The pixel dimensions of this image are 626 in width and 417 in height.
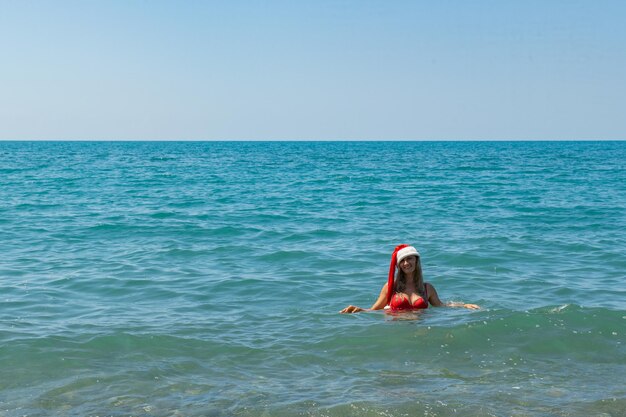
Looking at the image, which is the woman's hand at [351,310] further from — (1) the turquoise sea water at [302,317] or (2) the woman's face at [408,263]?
(2) the woman's face at [408,263]

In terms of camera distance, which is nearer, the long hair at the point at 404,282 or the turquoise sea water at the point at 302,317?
the turquoise sea water at the point at 302,317

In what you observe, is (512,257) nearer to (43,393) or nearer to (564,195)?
(43,393)

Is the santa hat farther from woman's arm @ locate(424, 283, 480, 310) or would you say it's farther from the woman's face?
woman's arm @ locate(424, 283, 480, 310)

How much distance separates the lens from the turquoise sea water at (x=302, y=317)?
21.7 ft

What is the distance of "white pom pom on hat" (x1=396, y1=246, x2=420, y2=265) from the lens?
9.12 meters

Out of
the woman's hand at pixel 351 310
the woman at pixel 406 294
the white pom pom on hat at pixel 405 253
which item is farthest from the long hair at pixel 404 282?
the woman's hand at pixel 351 310

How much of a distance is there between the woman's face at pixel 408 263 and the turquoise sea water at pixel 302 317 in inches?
25.8

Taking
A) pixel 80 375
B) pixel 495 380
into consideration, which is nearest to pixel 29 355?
pixel 80 375

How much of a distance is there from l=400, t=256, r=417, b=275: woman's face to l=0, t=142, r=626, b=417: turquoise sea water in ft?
2.15

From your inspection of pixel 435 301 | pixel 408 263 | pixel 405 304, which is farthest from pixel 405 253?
pixel 435 301

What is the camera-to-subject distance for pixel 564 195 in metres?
27.6

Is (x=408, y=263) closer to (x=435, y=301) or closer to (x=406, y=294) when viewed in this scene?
(x=406, y=294)

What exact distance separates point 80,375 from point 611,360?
5.89m

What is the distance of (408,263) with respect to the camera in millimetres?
9250
